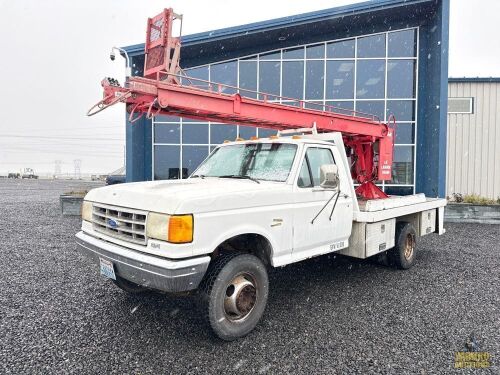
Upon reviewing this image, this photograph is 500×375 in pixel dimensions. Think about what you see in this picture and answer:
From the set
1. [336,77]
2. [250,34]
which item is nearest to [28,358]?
[250,34]

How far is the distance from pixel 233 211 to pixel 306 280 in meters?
2.36

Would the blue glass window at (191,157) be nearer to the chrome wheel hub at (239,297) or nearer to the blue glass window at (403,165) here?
the blue glass window at (403,165)

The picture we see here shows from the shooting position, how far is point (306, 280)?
5.12 m

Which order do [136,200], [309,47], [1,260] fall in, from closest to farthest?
[136,200] → [1,260] → [309,47]

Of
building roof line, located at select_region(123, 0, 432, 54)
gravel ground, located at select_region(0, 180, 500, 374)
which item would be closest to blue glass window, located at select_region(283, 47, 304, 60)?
building roof line, located at select_region(123, 0, 432, 54)

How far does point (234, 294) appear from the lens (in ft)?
11.1

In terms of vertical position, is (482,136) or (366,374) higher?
(482,136)

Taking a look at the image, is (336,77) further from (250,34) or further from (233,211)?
(233,211)

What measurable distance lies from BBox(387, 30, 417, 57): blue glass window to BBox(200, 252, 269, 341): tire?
509 inches

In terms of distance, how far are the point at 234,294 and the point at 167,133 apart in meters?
11.9

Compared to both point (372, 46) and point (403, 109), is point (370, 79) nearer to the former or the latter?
point (372, 46)

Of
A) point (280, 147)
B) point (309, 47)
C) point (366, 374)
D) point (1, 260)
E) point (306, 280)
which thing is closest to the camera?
point (366, 374)

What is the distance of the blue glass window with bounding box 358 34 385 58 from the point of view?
1348cm

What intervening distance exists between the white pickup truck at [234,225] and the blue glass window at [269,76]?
376 inches
